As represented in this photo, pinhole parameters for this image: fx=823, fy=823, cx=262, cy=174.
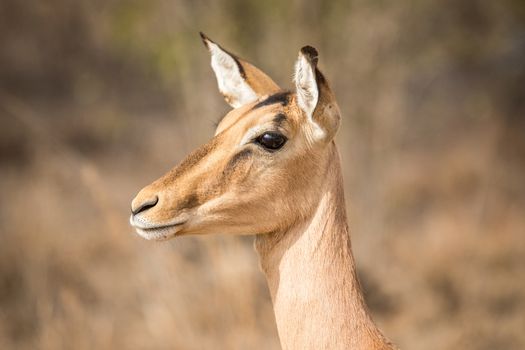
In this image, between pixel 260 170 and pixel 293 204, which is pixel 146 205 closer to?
pixel 260 170

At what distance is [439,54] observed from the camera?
11727mm

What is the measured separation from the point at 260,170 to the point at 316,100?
14.1 inches

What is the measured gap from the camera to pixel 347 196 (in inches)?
404

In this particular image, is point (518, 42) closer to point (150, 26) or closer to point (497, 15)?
point (497, 15)

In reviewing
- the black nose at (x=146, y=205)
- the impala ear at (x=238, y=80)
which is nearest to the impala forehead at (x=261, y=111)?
the impala ear at (x=238, y=80)

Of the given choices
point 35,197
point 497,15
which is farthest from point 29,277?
point 497,15

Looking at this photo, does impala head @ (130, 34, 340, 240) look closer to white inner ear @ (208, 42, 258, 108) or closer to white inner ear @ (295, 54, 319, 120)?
white inner ear @ (295, 54, 319, 120)

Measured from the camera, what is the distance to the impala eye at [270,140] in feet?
10.9

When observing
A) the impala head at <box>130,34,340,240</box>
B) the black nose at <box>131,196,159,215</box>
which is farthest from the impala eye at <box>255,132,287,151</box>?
the black nose at <box>131,196,159,215</box>

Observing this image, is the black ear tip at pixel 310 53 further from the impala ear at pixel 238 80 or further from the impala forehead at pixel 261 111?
the impala ear at pixel 238 80

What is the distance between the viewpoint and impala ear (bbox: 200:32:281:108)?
3.85m

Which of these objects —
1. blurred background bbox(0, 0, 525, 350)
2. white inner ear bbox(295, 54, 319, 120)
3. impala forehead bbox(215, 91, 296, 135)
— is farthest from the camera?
blurred background bbox(0, 0, 525, 350)

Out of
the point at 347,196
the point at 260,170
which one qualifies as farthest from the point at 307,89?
the point at 347,196

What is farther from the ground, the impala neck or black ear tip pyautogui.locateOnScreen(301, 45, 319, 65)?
black ear tip pyautogui.locateOnScreen(301, 45, 319, 65)
